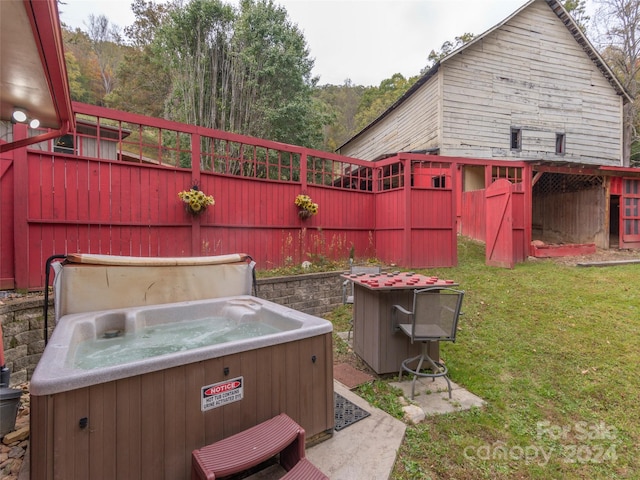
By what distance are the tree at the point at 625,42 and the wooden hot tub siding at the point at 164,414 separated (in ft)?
58.1

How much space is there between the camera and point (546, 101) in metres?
10.2

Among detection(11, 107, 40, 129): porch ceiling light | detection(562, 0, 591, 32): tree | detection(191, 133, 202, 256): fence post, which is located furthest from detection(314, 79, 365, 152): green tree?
detection(11, 107, 40, 129): porch ceiling light

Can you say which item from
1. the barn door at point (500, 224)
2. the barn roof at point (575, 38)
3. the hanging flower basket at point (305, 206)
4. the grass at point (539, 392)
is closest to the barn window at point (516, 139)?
the barn roof at point (575, 38)

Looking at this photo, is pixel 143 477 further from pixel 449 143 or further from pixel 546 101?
pixel 546 101

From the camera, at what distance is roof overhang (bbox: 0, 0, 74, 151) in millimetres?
1154

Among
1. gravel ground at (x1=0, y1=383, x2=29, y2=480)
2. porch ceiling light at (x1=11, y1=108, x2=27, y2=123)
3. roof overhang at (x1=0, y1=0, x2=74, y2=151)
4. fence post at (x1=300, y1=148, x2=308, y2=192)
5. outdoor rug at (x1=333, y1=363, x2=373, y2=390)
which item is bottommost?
outdoor rug at (x1=333, y1=363, x2=373, y2=390)

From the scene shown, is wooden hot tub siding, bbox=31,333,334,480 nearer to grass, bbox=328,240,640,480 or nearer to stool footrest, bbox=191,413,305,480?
stool footrest, bbox=191,413,305,480

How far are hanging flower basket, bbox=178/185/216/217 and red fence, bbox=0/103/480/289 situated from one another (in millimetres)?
106

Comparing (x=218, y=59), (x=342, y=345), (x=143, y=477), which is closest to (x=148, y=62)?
(x=218, y=59)

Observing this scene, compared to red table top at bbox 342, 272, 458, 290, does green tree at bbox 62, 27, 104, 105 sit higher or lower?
higher

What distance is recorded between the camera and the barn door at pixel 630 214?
837 centimetres

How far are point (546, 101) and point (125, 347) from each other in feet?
43.9

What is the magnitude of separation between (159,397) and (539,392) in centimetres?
283

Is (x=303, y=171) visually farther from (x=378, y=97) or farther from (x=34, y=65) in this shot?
(x=378, y=97)
